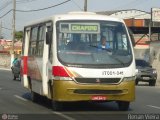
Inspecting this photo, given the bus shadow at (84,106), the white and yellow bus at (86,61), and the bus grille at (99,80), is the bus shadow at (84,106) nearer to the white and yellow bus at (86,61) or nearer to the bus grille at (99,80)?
the white and yellow bus at (86,61)

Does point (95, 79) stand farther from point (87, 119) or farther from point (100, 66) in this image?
point (87, 119)

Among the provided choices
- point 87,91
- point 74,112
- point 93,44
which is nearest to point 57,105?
point 74,112

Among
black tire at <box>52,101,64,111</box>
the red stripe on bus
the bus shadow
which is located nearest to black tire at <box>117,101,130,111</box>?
the bus shadow

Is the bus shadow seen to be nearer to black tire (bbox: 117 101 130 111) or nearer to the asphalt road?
the asphalt road

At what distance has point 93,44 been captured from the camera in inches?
599

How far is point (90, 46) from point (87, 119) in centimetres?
274

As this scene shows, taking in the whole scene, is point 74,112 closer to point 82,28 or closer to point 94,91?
point 94,91

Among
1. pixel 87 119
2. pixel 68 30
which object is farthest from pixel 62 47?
pixel 87 119

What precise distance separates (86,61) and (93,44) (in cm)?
68

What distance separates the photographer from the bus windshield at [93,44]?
48.8 ft

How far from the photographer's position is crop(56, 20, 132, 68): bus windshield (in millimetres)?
14875

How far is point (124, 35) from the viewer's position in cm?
1566

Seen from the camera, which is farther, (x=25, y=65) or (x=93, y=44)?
(x=25, y=65)

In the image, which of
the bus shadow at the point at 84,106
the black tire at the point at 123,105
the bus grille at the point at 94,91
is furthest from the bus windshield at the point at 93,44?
the bus shadow at the point at 84,106
